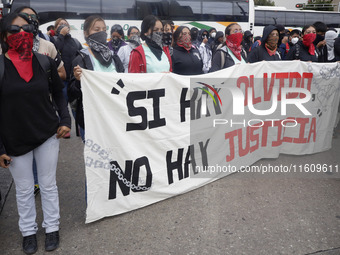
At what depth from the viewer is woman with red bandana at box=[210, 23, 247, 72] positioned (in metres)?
4.40

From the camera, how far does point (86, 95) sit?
283 cm

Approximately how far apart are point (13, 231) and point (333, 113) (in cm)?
453

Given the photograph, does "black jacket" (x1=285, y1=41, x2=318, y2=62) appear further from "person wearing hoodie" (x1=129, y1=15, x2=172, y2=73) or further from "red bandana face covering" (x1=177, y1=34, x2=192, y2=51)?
"person wearing hoodie" (x1=129, y1=15, x2=172, y2=73)

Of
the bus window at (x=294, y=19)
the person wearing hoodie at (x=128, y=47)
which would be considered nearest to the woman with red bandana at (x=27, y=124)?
the person wearing hoodie at (x=128, y=47)

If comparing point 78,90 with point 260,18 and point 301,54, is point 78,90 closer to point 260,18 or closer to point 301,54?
point 301,54

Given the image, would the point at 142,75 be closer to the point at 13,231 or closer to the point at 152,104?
the point at 152,104

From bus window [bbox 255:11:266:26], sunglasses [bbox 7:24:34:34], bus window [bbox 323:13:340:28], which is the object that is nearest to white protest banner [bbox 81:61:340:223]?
sunglasses [bbox 7:24:34:34]

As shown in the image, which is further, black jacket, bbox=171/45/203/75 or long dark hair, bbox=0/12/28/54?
black jacket, bbox=171/45/203/75

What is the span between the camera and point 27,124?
→ 2396mm

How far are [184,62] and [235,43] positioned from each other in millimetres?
838

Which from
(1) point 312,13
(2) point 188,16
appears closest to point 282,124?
→ (2) point 188,16

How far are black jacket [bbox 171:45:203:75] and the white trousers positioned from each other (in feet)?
6.81

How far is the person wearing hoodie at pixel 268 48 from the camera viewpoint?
4668 millimetres

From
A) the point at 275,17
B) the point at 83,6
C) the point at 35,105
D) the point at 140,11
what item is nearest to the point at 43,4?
the point at 83,6
